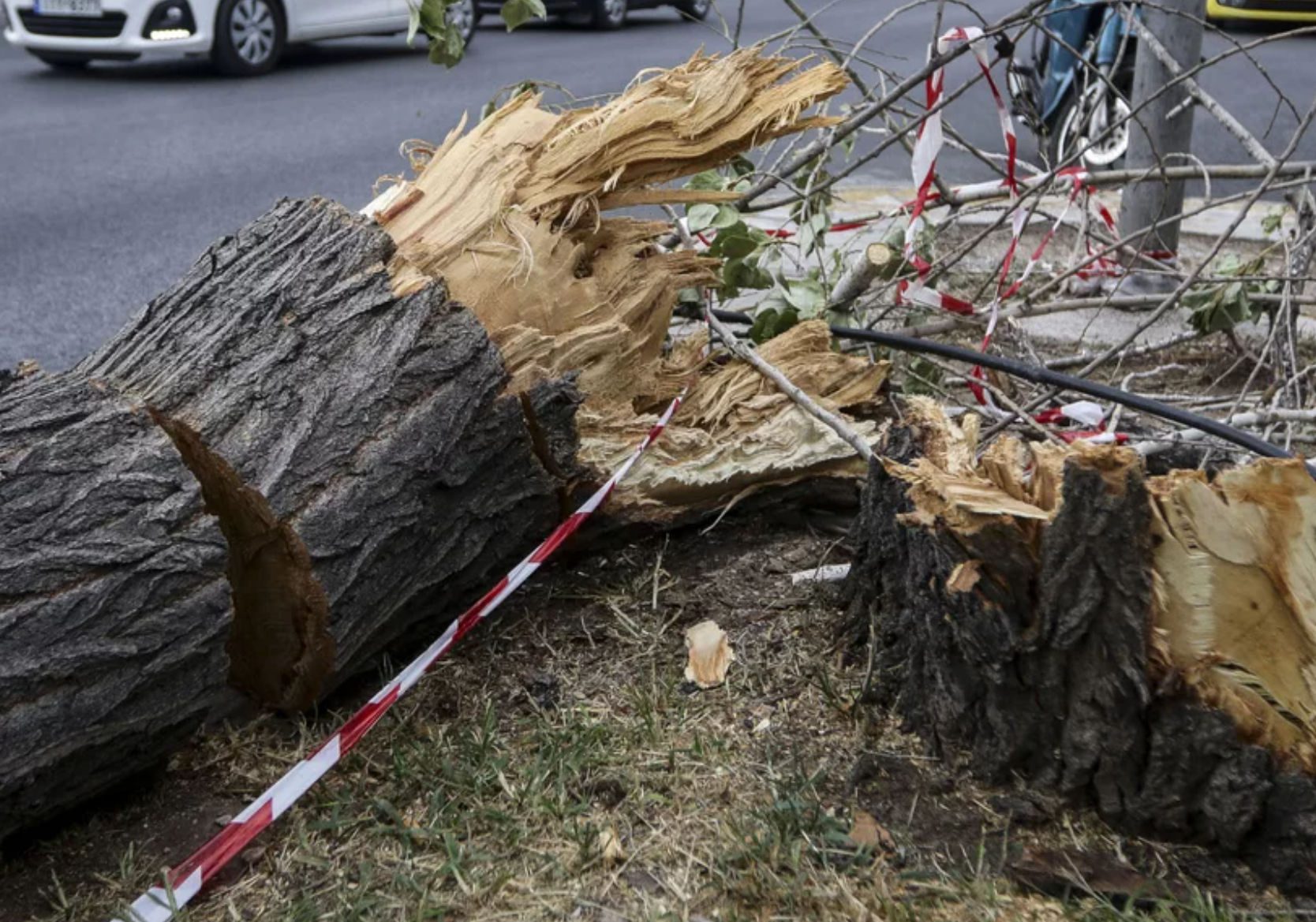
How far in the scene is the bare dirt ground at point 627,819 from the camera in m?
2.15

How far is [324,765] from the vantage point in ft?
7.93

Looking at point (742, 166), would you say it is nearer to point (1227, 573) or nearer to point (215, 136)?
point (1227, 573)

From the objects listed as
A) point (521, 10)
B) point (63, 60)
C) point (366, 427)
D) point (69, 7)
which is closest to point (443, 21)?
point (521, 10)

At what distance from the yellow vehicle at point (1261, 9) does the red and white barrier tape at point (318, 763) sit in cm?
1069

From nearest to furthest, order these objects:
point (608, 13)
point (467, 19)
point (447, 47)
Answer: point (447, 47)
point (467, 19)
point (608, 13)

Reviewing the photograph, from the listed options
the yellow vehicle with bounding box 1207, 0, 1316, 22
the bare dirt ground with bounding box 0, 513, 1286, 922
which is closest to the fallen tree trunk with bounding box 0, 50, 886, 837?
the bare dirt ground with bounding box 0, 513, 1286, 922

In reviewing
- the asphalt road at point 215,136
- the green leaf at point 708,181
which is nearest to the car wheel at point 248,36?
the asphalt road at point 215,136

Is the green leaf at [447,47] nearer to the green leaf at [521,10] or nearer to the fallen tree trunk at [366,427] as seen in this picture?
the green leaf at [521,10]

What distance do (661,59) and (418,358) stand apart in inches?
439

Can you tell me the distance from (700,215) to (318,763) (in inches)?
87.2

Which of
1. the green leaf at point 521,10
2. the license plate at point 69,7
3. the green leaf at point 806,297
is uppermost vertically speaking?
the green leaf at point 521,10

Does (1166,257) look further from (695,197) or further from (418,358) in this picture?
(418,358)

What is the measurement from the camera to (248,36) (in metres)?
11.6

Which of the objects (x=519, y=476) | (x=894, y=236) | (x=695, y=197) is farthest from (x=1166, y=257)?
(x=519, y=476)
